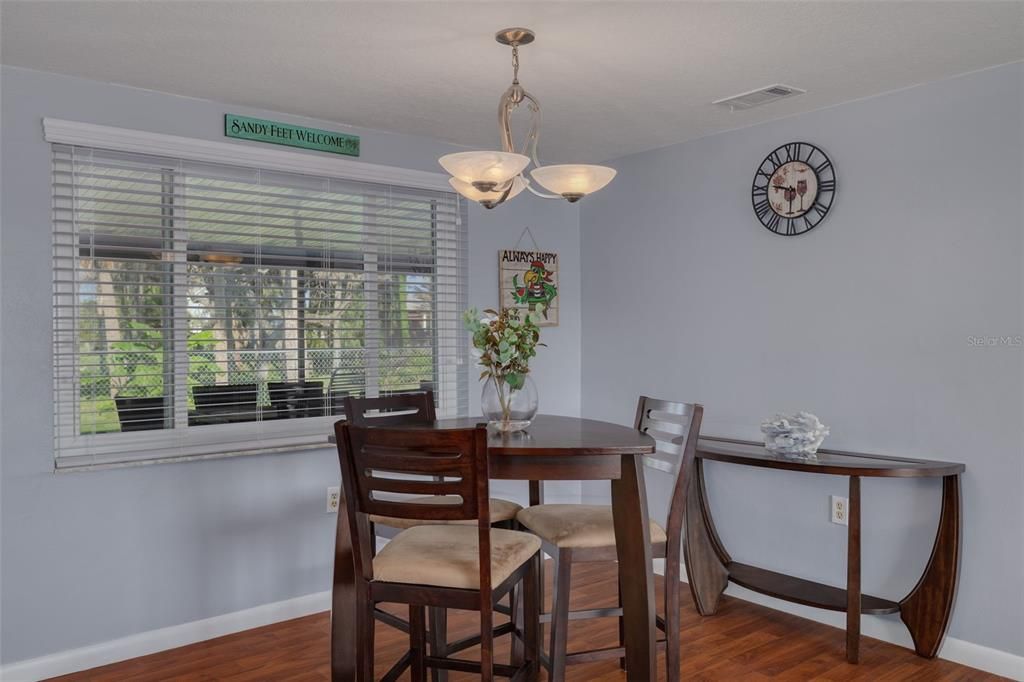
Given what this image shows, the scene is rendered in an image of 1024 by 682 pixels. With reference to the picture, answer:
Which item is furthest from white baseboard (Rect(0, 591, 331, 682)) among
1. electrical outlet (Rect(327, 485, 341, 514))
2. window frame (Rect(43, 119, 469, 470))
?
window frame (Rect(43, 119, 469, 470))

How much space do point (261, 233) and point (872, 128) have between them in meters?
2.69

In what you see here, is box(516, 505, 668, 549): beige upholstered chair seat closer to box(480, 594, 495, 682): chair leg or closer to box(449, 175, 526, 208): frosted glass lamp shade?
box(480, 594, 495, 682): chair leg

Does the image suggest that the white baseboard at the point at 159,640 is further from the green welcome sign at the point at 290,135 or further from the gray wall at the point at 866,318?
the green welcome sign at the point at 290,135

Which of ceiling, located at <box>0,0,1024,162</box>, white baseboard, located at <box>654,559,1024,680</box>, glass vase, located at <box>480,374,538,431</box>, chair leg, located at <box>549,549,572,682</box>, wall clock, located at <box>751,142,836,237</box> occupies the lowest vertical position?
white baseboard, located at <box>654,559,1024,680</box>

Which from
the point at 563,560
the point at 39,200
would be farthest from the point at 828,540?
the point at 39,200

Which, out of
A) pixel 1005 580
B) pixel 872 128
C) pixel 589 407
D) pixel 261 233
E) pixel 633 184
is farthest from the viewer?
pixel 589 407

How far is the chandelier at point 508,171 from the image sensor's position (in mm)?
2289

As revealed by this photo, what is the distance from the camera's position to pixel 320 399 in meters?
3.66

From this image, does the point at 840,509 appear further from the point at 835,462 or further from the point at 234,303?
the point at 234,303

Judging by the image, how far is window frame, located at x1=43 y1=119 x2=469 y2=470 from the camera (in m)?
2.96

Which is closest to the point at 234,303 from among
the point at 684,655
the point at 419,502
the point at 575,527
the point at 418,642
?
the point at 419,502

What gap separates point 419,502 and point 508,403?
1.46 ft

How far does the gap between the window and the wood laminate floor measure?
2.63 feet

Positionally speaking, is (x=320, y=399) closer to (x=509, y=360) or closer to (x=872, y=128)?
(x=509, y=360)
